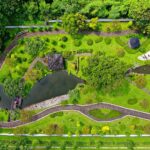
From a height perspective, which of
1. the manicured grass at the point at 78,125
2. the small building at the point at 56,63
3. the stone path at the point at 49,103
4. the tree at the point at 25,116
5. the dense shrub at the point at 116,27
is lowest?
the manicured grass at the point at 78,125

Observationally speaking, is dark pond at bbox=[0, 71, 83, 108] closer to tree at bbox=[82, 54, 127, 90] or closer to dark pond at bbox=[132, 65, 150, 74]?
tree at bbox=[82, 54, 127, 90]

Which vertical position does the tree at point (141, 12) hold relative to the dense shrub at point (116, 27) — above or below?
above

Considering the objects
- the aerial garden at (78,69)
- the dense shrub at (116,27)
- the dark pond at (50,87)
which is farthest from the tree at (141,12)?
the dark pond at (50,87)

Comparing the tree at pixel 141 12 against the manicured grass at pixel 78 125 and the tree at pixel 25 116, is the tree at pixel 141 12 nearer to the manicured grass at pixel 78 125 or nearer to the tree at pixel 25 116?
the manicured grass at pixel 78 125

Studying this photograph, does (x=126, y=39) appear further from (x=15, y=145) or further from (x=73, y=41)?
(x=15, y=145)

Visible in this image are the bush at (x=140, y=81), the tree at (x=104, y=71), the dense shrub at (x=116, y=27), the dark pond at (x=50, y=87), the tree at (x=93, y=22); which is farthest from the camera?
the dark pond at (x=50, y=87)

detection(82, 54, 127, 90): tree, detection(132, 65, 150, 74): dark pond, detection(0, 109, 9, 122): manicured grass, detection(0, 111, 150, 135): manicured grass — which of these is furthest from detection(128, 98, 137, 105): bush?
detection(0, 109, 9, 122): manicured grass

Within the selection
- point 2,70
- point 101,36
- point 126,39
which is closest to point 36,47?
point 2,70
